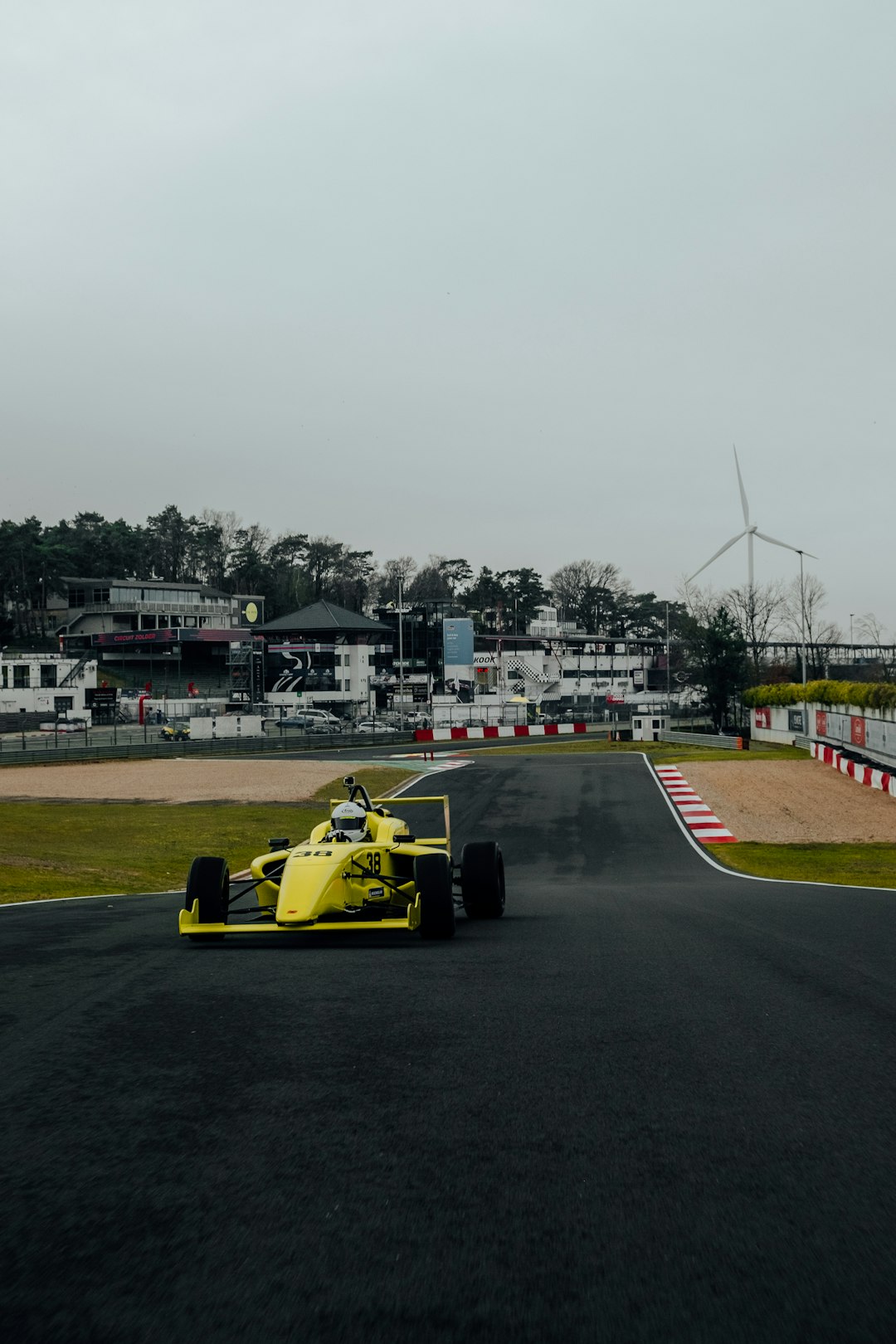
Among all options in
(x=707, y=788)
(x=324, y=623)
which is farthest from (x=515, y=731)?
Result: (x=324, y=623)

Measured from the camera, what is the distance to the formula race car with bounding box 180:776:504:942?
11.8 m

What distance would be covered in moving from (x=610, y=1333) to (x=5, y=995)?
6.13 m

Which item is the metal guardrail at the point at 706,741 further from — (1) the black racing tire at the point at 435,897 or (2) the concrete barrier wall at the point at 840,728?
(1) the black racing tire at the point at 435,897

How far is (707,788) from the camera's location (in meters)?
43.8

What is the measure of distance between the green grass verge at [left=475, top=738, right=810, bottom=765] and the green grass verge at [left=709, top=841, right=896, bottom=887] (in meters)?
23.4

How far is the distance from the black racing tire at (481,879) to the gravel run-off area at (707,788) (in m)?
18.8

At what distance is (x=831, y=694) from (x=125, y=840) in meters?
47.0

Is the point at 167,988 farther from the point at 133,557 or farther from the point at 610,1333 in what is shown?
the point at 133,557

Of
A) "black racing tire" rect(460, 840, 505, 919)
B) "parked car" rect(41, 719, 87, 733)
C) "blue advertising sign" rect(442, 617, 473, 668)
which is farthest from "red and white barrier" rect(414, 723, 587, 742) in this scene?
"black racing tire" rect(460, 840, 505, 919)

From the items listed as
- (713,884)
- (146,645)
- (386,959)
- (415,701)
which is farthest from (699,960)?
(146,645)

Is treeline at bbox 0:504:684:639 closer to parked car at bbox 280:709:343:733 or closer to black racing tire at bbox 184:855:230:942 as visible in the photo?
parked car at bbox 280:709:343:733

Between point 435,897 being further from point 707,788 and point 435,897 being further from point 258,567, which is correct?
point 258,567

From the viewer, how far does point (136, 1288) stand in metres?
4.00

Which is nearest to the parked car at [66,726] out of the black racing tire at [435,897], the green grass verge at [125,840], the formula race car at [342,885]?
the green grass verge at [125,840]
